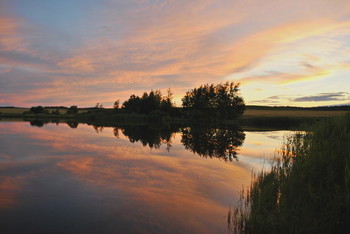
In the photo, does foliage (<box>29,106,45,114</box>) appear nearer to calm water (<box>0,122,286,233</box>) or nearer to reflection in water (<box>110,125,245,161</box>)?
reflection in water (<box>110,125,245,161</box>)

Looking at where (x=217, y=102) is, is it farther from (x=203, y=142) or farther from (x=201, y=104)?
(x=203, y=142)

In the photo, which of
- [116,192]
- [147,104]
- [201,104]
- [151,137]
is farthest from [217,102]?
[116,192]

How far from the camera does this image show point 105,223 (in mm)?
8500

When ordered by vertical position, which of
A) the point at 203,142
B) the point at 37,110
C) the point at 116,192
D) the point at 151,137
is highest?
the point at 37,110

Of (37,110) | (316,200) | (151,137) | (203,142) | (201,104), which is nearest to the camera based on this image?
(316,200)

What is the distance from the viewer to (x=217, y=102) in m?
104

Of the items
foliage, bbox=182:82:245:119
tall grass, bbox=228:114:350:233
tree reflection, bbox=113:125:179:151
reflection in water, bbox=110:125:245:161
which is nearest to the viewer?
tall grass, bbox=228:114:350:233

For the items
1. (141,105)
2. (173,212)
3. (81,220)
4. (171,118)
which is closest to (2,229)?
(81,220)

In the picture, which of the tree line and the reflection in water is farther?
the tree line

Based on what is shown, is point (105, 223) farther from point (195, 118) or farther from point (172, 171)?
point (195, 118)

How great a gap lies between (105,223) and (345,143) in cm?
862

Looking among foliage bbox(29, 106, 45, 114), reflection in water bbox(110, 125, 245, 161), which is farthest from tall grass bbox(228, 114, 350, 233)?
foliage bbox(29, 106, 45, 114)

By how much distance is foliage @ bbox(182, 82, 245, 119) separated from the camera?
10094cm

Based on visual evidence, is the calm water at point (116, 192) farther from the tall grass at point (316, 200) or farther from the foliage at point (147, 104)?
the foliage at point (147, 104)
